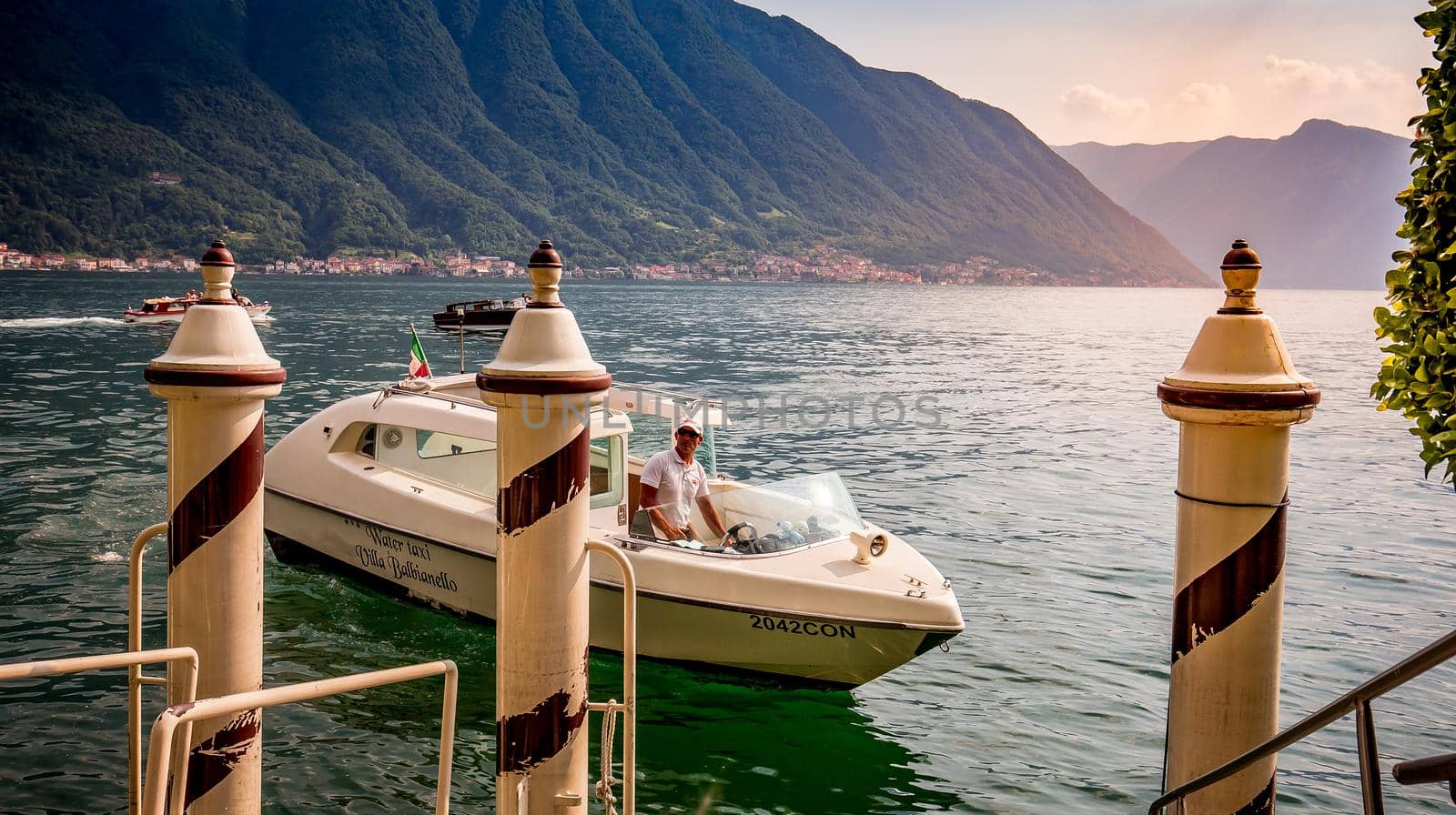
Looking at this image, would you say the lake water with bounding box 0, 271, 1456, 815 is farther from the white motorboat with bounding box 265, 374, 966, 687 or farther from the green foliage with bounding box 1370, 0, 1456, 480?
the green foliage with bounding box 1370, 0, 1456, 480

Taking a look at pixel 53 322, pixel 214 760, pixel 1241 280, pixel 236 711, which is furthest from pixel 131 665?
pixel 53 322

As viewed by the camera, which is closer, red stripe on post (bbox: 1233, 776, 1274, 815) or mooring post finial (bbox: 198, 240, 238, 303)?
red stripe on post (bbox: 1233, 776, 1274, 815)

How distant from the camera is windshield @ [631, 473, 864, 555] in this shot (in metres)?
9.90

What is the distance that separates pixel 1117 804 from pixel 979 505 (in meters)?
10.5

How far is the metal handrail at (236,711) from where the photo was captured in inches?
121

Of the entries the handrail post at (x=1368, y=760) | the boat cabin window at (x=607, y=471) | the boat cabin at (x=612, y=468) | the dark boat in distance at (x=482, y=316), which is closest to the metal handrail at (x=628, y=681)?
the handrail post at (x=1368, y=760)

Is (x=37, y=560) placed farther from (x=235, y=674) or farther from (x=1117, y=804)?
(x=1117, y=804)

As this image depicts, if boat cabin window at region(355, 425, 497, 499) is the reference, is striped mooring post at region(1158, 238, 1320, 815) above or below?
above

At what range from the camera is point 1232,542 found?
148 inches

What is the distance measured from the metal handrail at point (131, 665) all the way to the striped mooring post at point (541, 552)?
46.9 inches

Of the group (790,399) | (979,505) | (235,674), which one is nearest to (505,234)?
(790,399)

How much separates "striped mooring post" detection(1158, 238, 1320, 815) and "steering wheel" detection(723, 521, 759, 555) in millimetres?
6069

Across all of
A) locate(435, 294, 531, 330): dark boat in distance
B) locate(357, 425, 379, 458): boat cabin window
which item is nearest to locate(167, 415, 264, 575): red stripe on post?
locate(357, 425, 379, 458): boat cabin window

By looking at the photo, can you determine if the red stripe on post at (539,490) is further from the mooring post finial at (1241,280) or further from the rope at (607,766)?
the mooring post finial at (1241,280)
